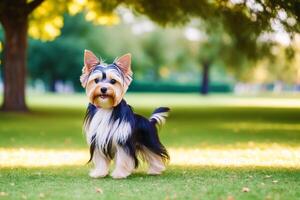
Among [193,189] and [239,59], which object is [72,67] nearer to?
[239,59]

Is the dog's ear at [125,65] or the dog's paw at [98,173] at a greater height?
the dog's ear at [125,65]

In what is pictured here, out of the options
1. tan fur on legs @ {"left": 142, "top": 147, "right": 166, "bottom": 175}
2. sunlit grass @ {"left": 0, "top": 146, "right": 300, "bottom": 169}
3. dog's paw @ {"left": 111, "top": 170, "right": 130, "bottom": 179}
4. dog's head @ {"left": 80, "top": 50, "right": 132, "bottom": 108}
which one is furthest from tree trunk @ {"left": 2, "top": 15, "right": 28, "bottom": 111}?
dog's head @ {"left": 80, "top": 50, "right": 132, "bottom": 108}

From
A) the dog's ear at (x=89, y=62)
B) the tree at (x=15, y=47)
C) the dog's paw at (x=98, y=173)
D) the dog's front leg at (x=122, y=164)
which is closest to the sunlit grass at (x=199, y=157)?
the dog's paw at (x=98, y=173)

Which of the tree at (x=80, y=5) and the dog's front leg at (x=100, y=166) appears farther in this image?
the tree at (x=80, y=5)

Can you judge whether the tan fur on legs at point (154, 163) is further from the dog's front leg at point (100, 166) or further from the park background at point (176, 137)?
the dog's front leg at point (100, 166)

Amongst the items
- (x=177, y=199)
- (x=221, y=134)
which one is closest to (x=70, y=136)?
(x=221, y=134)

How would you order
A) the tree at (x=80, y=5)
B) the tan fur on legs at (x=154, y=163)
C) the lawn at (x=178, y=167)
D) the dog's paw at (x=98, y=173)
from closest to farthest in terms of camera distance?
1. the lawn at (x=178, y=167)
2. the dog's paw at (x=98, y=173)
3. the tan fur on legs at (x=154, y=163)
4. the tree at (x=80, y=5)

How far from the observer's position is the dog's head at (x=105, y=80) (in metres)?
9.41

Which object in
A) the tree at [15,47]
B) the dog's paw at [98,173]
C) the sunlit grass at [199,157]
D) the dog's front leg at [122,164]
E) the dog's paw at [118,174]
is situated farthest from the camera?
the tree at [15,47]

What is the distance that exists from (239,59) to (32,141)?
1477 inches

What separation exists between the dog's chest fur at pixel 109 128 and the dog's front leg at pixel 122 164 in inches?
5.7

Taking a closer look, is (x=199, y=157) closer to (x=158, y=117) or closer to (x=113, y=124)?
(x=158, y=117)

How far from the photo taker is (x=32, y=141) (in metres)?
17.5

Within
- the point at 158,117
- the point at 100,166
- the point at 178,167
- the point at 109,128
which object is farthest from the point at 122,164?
the point at 178,167
